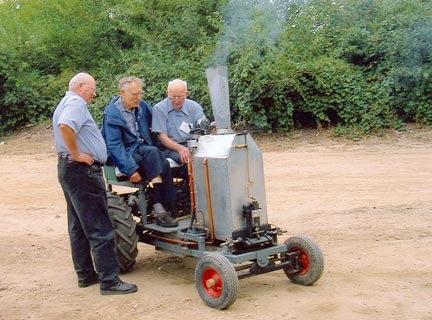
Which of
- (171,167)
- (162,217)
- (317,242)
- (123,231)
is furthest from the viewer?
(317,242)

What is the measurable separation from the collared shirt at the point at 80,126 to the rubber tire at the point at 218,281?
4.19ft

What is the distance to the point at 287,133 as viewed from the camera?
15.0 metres

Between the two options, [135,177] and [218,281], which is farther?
[135,177]

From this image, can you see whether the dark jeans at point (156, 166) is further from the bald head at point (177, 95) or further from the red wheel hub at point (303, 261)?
the red wheel hub at point (303, 261)

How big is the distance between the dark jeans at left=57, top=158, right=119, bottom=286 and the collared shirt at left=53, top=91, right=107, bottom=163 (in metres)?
0.12

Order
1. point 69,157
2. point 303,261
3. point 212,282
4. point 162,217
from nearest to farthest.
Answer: point 212,282
point 69,157
point 303,261
point 162,217

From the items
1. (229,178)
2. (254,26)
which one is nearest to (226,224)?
(229,178)

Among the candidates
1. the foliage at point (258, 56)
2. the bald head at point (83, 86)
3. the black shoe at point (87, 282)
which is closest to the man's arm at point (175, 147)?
the bald head at point (83, 86)

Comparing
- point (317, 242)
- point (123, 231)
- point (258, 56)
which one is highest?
point (258, 56)

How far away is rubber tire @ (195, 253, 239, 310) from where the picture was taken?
200 inches

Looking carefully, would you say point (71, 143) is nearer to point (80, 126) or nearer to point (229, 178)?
point (80, 126)

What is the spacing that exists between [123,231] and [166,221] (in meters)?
0.40

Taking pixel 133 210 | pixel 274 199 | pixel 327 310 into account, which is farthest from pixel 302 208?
pixel 327 310

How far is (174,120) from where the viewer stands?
251 inches
